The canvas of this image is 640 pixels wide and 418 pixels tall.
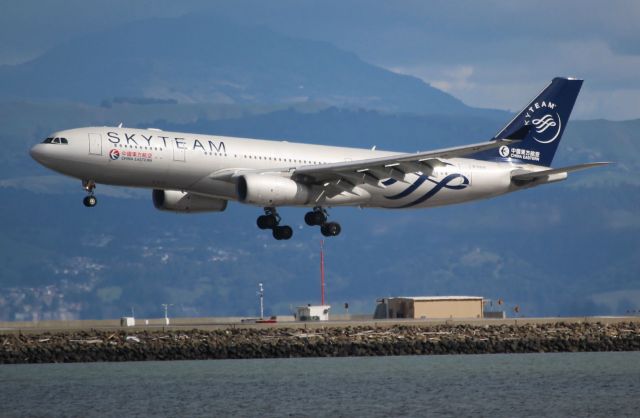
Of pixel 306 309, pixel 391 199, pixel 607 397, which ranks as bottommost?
pixel 607 397

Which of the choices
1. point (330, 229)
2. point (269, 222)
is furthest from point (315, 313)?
point (269, 222)

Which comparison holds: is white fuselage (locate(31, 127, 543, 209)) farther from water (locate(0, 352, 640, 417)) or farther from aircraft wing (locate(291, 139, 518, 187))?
water (locate(0, 352, 640, 417))

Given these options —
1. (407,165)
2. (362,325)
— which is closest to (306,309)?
(362,325)

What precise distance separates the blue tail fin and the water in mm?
11707

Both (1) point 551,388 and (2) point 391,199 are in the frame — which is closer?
(1) point 551,388

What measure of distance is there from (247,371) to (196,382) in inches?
192

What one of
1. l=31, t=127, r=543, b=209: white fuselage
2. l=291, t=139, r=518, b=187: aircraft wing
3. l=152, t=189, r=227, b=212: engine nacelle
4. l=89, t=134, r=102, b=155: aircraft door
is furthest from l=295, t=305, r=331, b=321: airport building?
l=89, t=134, r=102, b=155: aircraft door

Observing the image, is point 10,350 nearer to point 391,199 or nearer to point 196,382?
point 196,382

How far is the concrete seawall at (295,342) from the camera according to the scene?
227ft

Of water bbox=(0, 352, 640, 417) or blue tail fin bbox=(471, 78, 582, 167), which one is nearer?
water bbox=(0, 352, 640, 417)

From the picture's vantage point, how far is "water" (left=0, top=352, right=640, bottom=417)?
55.2 m

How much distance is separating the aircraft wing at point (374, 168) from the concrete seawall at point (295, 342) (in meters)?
9.56

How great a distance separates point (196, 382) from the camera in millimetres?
64188

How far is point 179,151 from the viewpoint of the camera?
62.2 m
